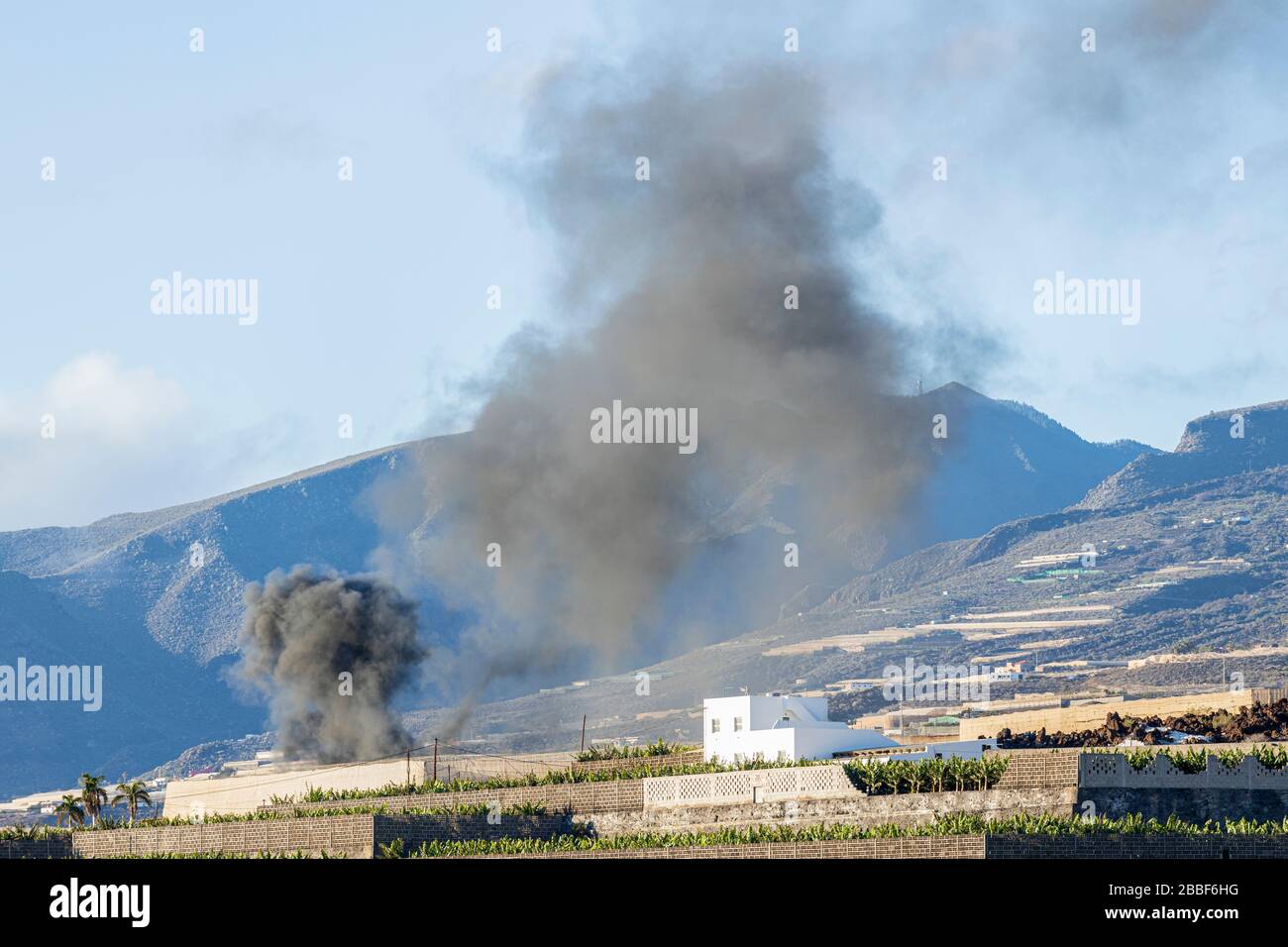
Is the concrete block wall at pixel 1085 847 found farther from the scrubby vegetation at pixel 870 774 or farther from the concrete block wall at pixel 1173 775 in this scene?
the scrubby vegetation at pixel 870 774

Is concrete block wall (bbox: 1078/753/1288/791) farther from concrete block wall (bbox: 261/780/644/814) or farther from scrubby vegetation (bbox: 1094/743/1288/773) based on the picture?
Result: concrete block wall (bbox: 261/780/644/814)

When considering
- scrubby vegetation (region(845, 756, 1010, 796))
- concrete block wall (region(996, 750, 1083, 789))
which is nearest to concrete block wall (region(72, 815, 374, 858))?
scrubby vegetation (region(845, 756, 1010, 796))

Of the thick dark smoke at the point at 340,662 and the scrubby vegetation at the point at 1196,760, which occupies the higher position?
the thick dark smoke at the point at 340,662

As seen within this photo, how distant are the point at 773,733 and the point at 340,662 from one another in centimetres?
6213

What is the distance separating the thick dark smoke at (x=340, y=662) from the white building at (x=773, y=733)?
A: 4983cm

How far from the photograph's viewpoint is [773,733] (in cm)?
6341

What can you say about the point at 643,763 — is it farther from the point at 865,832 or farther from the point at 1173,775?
the point at 1173,775

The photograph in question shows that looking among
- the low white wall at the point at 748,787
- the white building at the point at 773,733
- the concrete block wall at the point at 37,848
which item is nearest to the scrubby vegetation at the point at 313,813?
the concrete block wall at the point at 37,848

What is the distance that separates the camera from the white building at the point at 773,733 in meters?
62.9

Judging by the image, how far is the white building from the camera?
206 feet
